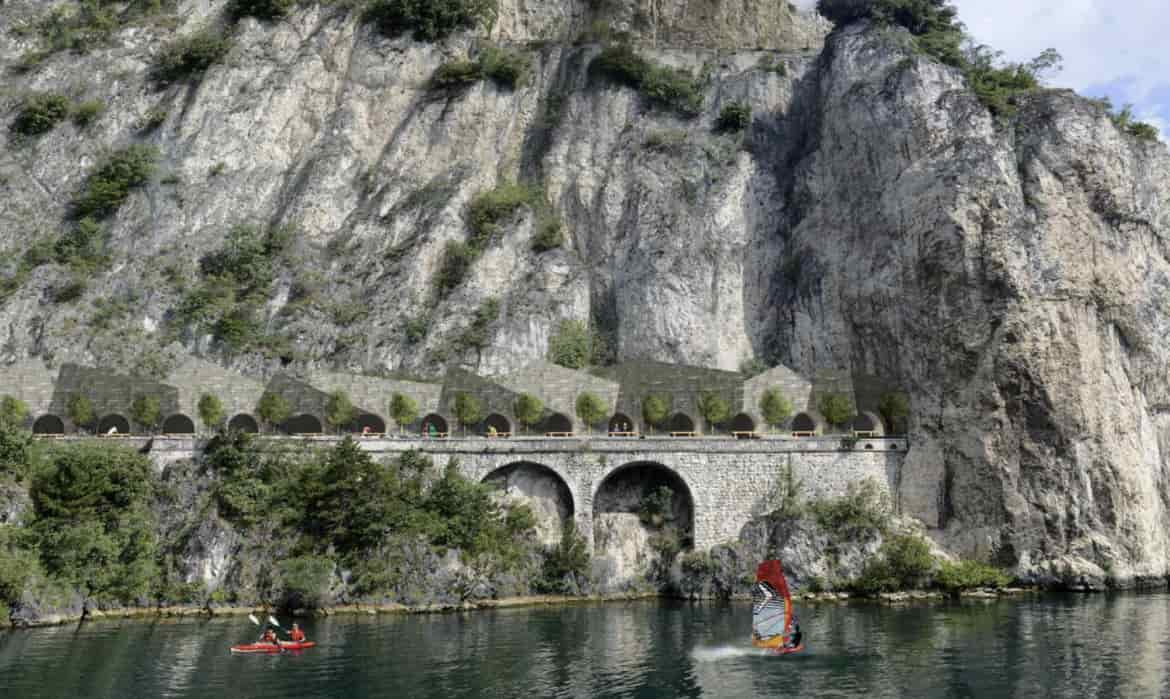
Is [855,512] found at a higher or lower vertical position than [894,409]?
lower

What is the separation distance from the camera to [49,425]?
52.8 metres

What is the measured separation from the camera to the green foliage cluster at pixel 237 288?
198 feet

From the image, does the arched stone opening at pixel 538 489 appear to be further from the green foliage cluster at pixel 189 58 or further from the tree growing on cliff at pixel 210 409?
the green foliage cluster at pixel 189 58

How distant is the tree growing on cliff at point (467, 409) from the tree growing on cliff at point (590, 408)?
5157 millimetres

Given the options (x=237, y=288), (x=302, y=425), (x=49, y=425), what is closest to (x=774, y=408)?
(x=302, y=425)

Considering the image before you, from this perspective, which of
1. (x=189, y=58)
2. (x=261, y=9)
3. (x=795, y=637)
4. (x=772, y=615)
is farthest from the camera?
(x=261, y=9)

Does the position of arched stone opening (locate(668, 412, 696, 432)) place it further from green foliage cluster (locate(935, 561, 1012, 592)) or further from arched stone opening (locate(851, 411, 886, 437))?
green foliage cluster (locate(935, 561, 1012, 592))

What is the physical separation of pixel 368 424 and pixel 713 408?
708 inches

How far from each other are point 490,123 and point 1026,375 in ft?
131

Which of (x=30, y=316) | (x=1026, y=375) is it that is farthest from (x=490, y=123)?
(x=1026, y=375)

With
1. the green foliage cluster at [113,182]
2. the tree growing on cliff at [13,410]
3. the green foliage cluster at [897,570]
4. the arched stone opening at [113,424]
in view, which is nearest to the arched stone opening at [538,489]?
the green foliage cluster at [897,570]

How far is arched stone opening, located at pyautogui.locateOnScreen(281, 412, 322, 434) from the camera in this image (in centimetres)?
5350

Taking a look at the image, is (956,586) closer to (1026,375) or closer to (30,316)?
(1026,375)

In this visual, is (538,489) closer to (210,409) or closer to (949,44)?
(210,409)
